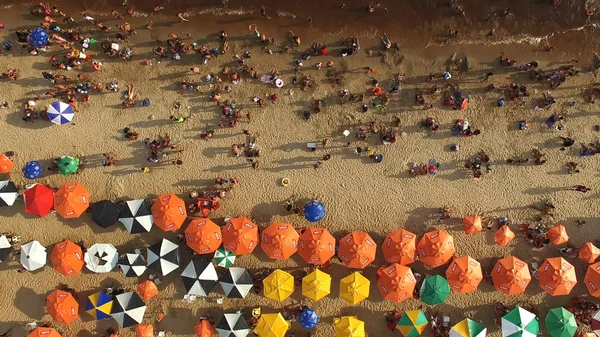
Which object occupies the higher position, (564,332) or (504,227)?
(504,227)

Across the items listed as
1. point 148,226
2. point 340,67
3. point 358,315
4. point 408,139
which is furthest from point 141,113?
point 358,315

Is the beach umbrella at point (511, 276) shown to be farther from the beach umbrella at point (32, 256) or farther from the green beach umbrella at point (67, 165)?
the beach umbrella at point (32, 256)

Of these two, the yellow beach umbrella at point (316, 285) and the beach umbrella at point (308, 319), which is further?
the beach umbrella at point (308, 319)

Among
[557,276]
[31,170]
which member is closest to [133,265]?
[31,170]

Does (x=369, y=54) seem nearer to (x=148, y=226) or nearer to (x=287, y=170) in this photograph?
(x=287, y=170)

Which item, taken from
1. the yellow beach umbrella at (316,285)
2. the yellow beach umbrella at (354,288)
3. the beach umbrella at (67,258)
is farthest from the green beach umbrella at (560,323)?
the beach umbrella at (67,258)

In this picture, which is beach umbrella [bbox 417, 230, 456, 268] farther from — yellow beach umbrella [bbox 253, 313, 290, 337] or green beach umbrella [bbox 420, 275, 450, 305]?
yellow beach umbrella [bbox 253, 313, 290, 337]
